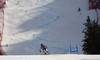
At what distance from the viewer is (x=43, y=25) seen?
21.2 ft

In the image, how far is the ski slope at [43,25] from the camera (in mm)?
5582

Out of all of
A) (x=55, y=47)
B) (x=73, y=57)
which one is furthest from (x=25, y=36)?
(x=73, y=57)

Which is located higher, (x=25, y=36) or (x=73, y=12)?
(x=73, y=12)

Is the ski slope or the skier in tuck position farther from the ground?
the ski slope

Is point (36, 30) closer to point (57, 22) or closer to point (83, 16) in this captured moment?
point (57, 22)

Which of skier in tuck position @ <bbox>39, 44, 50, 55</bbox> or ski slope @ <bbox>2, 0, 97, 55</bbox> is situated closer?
skier in tuck position @ <bbox>39, 44, 50, 55</bbox>

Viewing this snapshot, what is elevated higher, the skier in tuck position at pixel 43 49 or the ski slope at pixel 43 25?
the ski slope at pixel 43 25

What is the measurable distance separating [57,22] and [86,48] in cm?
304

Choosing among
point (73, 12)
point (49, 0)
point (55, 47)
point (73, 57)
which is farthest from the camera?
point (49, 0)

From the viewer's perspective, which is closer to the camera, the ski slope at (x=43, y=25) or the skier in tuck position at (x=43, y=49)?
the skier in tuck position at (x=43, y=49)

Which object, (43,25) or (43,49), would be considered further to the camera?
(43,25)

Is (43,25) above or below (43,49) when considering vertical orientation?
above

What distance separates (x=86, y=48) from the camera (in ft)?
11.6

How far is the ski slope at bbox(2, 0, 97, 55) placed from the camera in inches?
220
